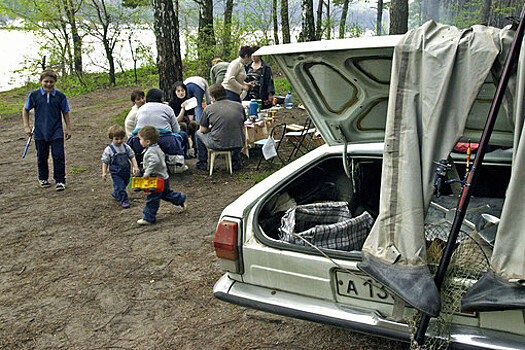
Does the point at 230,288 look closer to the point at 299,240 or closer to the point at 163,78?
the point at 299,240

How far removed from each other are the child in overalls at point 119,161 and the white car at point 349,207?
10.1 ft

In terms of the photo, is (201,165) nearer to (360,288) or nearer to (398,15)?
(360,288)

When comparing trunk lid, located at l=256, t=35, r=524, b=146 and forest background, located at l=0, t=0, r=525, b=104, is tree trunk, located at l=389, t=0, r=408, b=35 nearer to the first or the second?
forest background, located at l=0, t=0, r=525, b=104

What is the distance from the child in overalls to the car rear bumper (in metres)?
3.40

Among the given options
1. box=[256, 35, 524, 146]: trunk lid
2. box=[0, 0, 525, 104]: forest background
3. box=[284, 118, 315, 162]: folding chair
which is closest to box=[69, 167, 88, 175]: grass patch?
box=[284, 118, 315, 162]: folding chair

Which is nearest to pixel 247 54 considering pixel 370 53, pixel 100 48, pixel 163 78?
pixel 163 78

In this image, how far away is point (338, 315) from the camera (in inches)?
97.3

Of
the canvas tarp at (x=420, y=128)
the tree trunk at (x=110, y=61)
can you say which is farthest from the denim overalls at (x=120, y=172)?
the tree trunk at (x=110, y=61)

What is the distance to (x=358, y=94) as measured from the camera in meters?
2.94

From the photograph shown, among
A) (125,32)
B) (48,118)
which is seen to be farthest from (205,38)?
(48,118)

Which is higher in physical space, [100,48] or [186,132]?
[100,48]

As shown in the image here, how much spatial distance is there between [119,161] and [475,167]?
15.2ft

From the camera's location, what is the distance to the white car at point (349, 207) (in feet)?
7.63

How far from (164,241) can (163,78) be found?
16.6 ft
